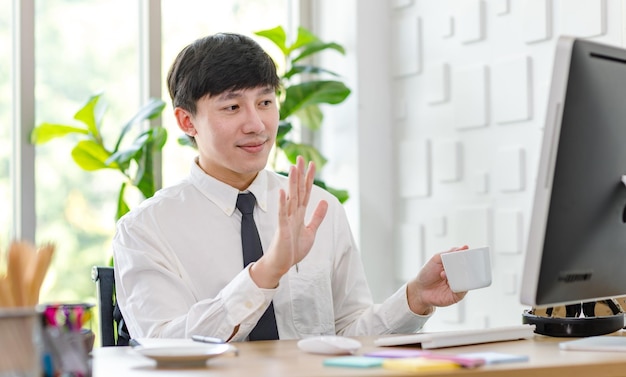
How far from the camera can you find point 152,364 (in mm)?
1274

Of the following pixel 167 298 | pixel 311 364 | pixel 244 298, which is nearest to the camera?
pixel 311 364

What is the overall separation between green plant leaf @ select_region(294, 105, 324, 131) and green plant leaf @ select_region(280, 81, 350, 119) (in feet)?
0.50

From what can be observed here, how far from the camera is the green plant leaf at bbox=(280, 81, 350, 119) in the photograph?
3.64m

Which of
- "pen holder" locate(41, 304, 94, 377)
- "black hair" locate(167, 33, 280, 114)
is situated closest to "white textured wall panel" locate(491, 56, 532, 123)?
"black hair" locate(167, 33, 280, 114)

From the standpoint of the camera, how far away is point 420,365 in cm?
111

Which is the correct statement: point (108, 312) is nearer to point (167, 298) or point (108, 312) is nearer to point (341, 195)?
point (167, 298)

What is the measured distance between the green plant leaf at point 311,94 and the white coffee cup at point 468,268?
6.67 feet

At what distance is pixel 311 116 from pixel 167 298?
2009 millimetres

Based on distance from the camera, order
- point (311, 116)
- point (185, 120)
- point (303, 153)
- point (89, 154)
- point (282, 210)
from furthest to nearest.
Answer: point (311, 116)
point (303, 153)
point (89, 154)
point (185, 120)
point (282, 210)

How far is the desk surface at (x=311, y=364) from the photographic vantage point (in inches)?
Answer: 45.0

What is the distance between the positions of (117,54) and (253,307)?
2277 millimetres

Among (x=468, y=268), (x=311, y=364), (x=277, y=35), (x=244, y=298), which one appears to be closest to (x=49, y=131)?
(x=277, y=35)

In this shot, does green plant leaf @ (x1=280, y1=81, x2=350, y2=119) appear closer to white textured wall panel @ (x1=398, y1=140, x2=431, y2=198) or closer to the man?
white textured wall panel @ (x1=398, y1=140, x2=431, y2=198)

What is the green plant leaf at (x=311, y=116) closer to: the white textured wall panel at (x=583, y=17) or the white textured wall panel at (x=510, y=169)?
the white textured wall panel at (x=510, y=169)
